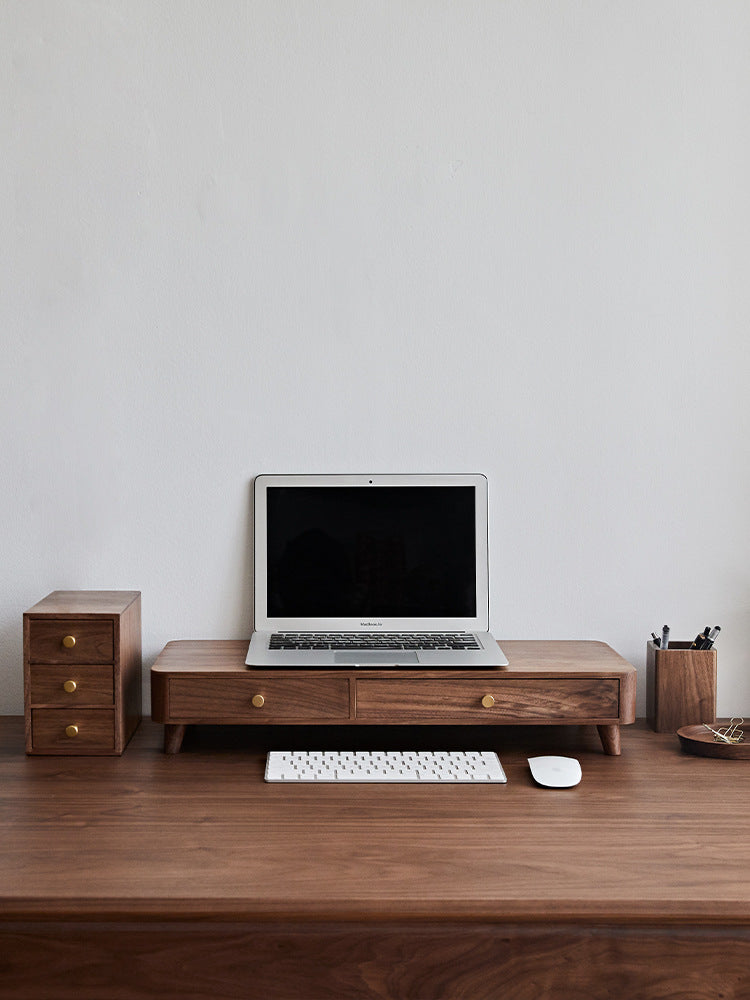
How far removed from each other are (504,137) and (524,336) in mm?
375

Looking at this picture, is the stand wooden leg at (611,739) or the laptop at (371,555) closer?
the stand wooden leg at (611,739)

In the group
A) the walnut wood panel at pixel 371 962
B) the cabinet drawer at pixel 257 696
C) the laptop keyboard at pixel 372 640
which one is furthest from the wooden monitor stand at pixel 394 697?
the walnut wood panel at pixel 371 962

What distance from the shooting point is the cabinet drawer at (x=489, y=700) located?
4.50 ft

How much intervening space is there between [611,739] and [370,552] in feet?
1.74

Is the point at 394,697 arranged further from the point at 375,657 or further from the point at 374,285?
the point at 374,285

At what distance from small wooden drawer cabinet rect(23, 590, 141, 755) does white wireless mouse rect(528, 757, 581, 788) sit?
67 centimetres

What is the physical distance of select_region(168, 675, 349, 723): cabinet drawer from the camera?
1370 mm

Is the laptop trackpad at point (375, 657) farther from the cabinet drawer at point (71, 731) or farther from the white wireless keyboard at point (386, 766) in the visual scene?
the cabinet drawer at point (71, 731)

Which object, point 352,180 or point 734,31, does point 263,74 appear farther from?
point 734,31

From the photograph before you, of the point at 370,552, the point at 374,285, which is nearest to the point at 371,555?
the point at 370,552

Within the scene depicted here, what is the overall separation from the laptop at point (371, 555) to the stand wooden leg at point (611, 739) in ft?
0.92

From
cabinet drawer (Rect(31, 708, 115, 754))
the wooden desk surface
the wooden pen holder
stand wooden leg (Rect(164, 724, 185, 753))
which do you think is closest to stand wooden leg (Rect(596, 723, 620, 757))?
the wooden desk surface

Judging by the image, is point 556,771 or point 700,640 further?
point 700,640

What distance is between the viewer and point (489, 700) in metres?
1.37
